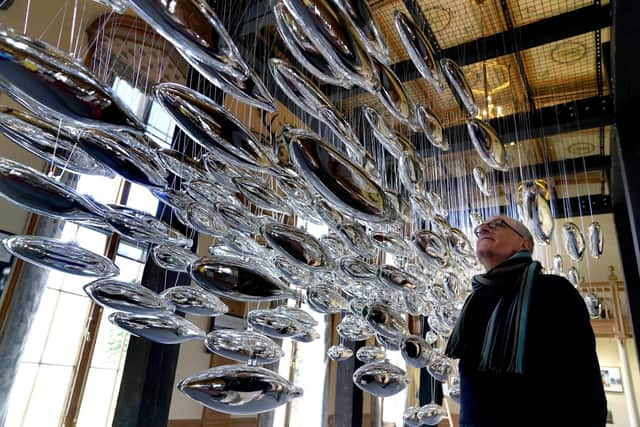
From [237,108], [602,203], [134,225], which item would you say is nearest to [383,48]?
[134,225]

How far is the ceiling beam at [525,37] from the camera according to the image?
105 inches

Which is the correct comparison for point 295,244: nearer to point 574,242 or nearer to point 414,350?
point 414,350

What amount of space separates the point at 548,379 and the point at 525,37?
252 cm

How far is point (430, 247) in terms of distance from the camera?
1.78 metres

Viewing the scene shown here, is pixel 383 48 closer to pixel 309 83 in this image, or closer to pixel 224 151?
pixel 309 83

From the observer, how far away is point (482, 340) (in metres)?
1.36

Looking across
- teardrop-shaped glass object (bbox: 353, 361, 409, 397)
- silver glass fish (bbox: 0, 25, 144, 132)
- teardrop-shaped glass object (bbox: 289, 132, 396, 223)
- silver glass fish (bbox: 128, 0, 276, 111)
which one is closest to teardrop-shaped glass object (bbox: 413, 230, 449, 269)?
teardrop-shaped glass object (bbox: 353, 361, 409, 397)

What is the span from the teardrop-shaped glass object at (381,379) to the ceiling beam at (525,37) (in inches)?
76.6

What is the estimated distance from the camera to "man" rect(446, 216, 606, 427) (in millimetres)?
1098

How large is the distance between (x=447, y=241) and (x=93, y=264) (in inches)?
62.0

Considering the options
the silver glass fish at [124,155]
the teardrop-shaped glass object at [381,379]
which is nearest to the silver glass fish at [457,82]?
the silver glass fish at [124,155]

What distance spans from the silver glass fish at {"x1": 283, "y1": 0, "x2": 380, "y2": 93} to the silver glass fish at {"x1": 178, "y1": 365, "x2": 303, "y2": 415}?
0.68 metres

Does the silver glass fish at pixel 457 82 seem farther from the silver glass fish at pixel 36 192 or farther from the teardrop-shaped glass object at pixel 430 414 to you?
the teardrop-shaped glass object at pixel 430 414

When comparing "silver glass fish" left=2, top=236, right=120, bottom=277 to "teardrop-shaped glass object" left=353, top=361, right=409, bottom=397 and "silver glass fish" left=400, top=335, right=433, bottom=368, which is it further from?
"silver glass fish" left=400, top=335, right=433, bottom=368
